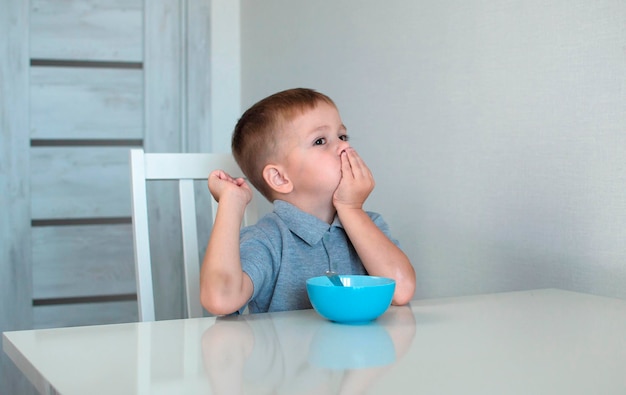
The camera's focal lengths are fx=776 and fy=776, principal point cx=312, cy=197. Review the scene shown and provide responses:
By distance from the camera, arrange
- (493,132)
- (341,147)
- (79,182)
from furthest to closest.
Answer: (79,182) < (493,132) < (341,147)

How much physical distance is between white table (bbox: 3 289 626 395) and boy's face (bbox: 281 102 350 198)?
1.04ft

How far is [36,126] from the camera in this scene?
2.40 metres

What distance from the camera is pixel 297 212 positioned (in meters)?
1.19

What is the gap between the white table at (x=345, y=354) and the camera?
0.61 m

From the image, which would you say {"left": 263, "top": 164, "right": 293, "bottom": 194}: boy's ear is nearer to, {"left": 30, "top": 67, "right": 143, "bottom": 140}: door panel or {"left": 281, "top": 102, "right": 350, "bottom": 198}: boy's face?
{"left": 281, "top": 102, "right": 350, "bottom": 198}: boy's face

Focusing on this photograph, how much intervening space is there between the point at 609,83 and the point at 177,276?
66.7 inches

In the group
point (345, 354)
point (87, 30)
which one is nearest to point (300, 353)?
point (345, 354)

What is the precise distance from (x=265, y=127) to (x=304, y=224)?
0.19 m

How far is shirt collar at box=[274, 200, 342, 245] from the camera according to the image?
1.18 m

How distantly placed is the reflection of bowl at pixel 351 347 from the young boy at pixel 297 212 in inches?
8.3

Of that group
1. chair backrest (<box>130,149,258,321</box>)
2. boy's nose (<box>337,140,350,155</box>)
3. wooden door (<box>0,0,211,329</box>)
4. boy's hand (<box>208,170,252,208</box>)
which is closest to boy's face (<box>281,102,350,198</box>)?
boy's nose (<box>337,140,350,155</box>)

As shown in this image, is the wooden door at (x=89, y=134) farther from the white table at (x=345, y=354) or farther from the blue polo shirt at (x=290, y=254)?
the white table at (x=345, y=354)

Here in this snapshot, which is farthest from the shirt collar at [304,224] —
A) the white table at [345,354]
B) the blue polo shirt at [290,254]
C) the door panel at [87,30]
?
the door panel at [87,30]

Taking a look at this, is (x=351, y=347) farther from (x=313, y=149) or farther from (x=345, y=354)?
(x=313, y=149)
